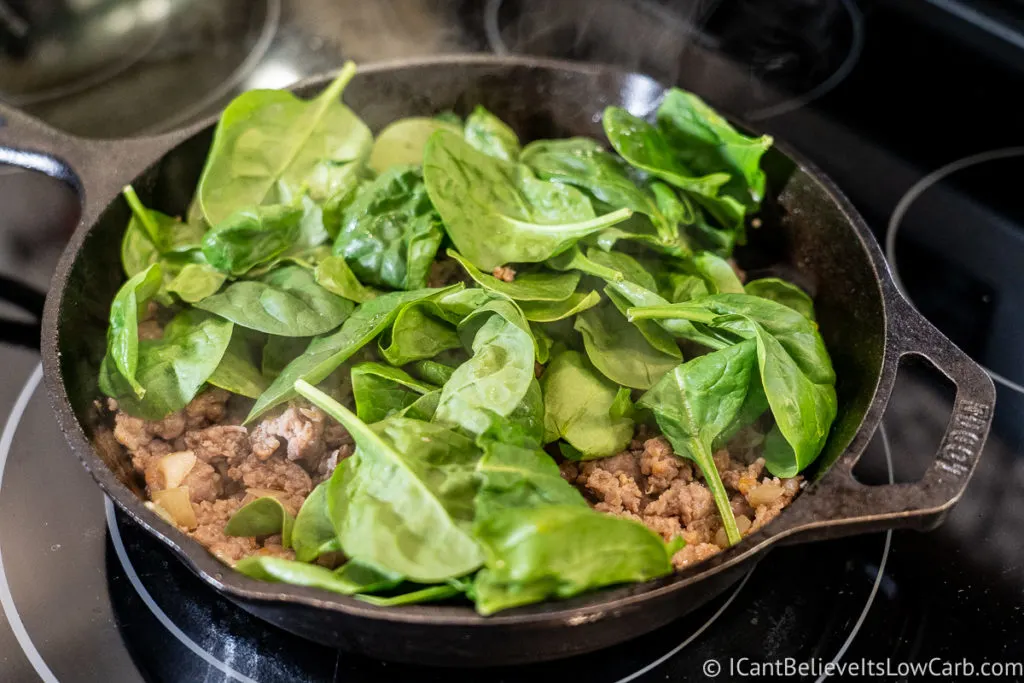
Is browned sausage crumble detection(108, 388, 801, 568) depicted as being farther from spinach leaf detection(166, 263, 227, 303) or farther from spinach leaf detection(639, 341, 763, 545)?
spinach leaf detection(166, 263, 227, 303)

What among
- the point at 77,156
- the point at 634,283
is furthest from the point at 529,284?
the point at 77,156

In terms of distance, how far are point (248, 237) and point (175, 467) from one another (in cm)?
34

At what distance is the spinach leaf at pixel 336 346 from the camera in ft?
3.48

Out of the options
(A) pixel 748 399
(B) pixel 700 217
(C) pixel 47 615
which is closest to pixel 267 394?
(C) pixel 47 615

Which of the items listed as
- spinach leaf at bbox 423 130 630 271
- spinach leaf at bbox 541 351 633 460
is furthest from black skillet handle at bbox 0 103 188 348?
spinach leaf at bbox 541 351 633 460

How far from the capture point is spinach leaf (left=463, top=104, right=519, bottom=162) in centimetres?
140

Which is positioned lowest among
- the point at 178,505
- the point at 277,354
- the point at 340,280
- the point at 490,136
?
the point at 178,505

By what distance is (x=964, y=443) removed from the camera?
930 millimetres

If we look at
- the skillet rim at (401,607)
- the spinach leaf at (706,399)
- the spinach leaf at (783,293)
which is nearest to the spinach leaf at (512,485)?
the skillet rim at (401,607)

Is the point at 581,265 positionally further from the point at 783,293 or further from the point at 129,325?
the point at 129,325

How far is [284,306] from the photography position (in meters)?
1.14

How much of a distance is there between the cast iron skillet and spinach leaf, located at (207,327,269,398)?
168mm

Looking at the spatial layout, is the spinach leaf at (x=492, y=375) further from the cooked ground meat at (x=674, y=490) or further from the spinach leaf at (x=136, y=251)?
the spinach leaf at (x=136, y=251)

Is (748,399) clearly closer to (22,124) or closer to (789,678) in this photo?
(789,678)
